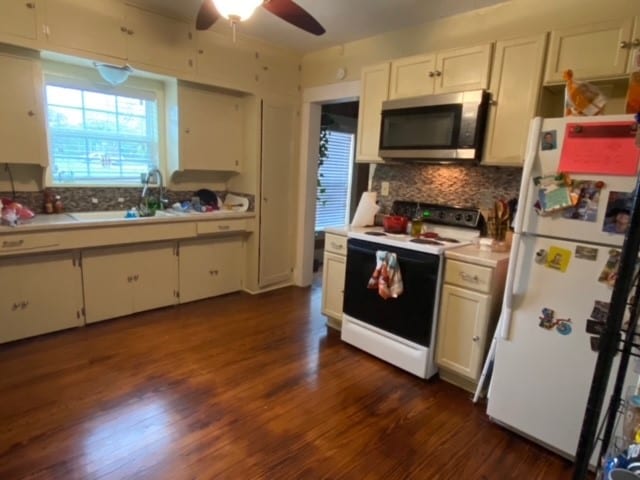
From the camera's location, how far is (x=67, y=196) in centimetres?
327

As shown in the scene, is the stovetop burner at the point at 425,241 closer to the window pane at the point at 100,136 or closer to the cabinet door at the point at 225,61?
the cabinet door at the point at 225,61

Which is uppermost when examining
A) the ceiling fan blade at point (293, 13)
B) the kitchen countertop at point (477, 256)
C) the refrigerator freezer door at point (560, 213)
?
the ceiling fan blade at point (293, 13)

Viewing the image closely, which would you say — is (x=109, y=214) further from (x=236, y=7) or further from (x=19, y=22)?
(x=236, y=7)

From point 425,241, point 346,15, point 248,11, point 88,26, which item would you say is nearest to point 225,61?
point 88,26

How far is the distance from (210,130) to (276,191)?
2.96 feet

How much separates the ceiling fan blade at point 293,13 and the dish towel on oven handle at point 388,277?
1453 millimetres

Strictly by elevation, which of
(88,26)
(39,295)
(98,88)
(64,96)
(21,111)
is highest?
(88,26)

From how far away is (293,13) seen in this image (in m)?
2.07

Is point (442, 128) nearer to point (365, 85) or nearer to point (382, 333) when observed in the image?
point (365, 85)

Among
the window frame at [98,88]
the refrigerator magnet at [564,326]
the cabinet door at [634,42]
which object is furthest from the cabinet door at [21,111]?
the cabinet door at [634,42]

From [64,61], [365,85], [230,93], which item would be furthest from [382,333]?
[64,61]

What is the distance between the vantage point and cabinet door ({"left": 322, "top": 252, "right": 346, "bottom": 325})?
309 centimetres

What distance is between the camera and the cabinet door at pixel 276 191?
3.96 metres

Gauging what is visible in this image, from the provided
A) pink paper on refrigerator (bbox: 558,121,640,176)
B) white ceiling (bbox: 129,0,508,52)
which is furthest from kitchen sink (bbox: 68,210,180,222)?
pink paper on refrigerator (bbox: 558,121,640,176)
